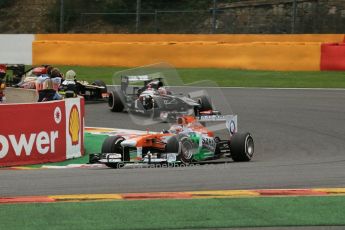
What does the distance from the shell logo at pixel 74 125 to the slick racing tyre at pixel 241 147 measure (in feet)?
8.95

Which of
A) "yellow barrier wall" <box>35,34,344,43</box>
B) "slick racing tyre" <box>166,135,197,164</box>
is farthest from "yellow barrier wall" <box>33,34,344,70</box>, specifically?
"slick racing tyre" <box>166,135,197,164</box>

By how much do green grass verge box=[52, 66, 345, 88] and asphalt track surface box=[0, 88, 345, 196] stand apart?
4.29 feet

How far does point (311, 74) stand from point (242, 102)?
17.2 ft

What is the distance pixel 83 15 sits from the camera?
35.1 meters

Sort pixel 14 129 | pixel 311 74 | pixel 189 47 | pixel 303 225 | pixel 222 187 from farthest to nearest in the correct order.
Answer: pixel 189 47
pixel 311 74
pixel 14 129
pixel 222 187
pixel 303 225

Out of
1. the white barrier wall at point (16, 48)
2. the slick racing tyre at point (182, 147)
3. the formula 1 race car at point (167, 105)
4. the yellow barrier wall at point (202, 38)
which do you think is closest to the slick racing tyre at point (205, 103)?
the formula 1 race car at point (167, 105)

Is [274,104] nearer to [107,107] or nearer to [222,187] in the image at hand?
[107,107]

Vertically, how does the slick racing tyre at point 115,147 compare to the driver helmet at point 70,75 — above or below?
below

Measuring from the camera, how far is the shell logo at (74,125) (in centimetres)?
1295

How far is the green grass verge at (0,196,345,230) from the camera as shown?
233 inches

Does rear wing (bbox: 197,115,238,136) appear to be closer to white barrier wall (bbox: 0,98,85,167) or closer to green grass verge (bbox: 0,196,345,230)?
white barrier wall (bbox: 0,98,85,167)


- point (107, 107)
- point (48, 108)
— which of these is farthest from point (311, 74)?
point (48, 108)

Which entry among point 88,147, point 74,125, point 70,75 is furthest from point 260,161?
point 70,75

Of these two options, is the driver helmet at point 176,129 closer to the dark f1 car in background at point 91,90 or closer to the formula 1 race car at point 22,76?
the dark f1 car in background at point 91,90
